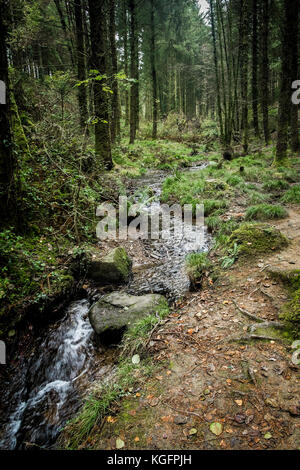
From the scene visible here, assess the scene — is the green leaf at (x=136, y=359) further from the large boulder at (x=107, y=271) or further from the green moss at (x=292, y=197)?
the green moss at (x=292, y=197)

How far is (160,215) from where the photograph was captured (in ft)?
25.4

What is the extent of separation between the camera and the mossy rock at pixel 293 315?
2.54 meters

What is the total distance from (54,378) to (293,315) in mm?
3054

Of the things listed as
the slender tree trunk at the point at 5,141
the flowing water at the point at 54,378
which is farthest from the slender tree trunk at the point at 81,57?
the flowing water at the point at 54,378

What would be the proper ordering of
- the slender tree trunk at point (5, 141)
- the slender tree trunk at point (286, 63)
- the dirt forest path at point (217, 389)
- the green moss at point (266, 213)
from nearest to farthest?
the dirt forest path at point (217, 389) → the slender tree trunk at point (5, 141) → the green moss at point (266, 213) → the slender tree trunk at point (286, 63)

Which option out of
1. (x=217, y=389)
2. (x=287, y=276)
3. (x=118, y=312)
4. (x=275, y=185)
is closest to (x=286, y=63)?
(x=275, y=185)

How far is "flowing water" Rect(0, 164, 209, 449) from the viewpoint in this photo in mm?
2506

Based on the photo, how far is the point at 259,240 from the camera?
14.3 ft

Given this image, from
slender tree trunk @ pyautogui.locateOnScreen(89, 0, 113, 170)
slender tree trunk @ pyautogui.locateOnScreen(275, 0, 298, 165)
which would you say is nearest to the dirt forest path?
slender tree trunk @ pyautogui.locateOnScreen(89, 0, 113, 170)

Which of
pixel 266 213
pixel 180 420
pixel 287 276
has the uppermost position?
pixel 266 213

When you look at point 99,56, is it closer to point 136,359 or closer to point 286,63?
point 286,63

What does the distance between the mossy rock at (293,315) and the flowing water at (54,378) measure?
188 cm
